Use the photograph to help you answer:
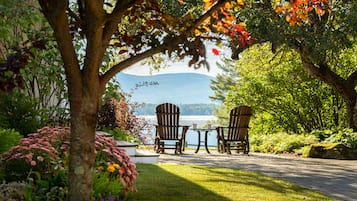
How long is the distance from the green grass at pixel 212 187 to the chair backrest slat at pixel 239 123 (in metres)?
4.47

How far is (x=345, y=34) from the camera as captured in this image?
9820 millimetres

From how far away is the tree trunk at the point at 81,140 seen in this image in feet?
8.18

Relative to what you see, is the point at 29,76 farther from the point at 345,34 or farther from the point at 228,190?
the point at 345,34

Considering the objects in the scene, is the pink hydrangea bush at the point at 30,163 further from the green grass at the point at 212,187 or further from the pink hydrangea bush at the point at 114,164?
the green grass at the point at 212,187

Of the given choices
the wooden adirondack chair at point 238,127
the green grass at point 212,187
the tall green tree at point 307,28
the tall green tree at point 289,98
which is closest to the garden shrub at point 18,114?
the green grass at point 212,187

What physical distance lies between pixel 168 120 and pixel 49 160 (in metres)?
6.96

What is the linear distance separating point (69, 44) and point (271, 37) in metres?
7.54

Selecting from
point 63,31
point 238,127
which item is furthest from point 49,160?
point 238,127

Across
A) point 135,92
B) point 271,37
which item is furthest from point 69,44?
point 135,92

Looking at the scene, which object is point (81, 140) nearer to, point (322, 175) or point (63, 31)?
point (63, 31)

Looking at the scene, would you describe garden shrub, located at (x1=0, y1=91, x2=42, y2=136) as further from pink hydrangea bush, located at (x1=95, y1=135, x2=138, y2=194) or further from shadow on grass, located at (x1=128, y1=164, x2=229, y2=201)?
pink hydrangea bush, located at (x1=95, y1=135, x2=138, y2=194)

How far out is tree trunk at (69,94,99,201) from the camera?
249 centimetres

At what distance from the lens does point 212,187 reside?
4816mm

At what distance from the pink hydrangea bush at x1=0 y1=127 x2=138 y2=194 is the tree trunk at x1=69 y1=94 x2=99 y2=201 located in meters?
0.90
